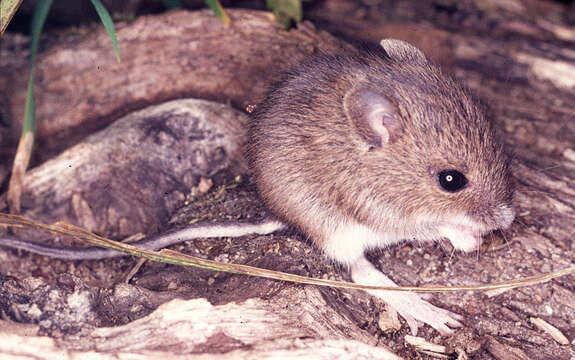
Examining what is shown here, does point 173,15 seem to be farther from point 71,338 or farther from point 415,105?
point 71,338

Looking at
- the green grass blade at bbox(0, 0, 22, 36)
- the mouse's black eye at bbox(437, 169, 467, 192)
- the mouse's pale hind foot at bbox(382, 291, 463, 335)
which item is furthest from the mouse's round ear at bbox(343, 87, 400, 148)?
the green grass blade at bbox(0, 0, 22, 36)

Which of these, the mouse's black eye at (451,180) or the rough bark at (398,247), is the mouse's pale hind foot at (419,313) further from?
the mouse's black eye at (451,180)

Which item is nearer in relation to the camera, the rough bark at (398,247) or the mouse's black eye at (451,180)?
the rough bark at (398,247)

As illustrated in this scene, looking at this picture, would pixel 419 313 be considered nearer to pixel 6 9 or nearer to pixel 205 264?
pixel 205 264

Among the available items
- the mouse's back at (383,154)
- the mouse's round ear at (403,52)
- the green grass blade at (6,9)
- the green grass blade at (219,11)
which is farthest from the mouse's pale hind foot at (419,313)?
the green grass blade at (6,9)

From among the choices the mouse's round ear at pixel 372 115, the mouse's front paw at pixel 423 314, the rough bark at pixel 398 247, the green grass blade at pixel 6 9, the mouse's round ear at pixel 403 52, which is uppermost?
the green grass blade at pixel 6 9

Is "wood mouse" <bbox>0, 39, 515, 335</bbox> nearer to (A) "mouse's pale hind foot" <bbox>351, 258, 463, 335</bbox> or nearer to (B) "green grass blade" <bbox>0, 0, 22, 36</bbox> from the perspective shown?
(A) "mouse's pale hind foot" <bbox>351, 258, 463, 335</bbox>
